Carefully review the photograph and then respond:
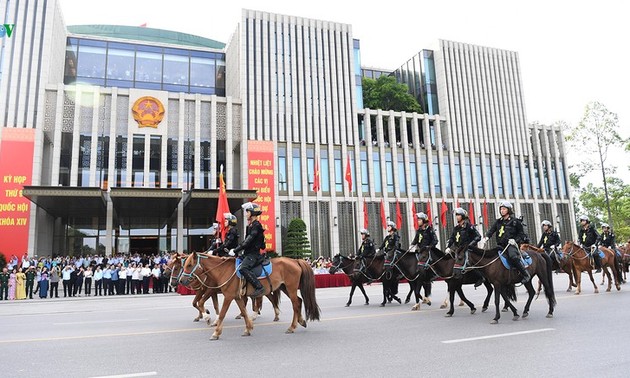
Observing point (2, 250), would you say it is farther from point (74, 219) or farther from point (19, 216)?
point (74, 219)

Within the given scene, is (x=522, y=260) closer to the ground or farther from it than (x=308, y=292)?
farther from it

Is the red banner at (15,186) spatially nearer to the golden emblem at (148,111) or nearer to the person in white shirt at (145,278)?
the golden emblem at (148,111)

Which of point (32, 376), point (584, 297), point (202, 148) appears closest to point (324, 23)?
point (202, 148)

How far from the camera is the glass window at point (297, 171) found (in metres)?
40.5

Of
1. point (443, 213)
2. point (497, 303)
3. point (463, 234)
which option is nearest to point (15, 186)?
point (463, 234)

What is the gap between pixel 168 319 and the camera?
1145cm

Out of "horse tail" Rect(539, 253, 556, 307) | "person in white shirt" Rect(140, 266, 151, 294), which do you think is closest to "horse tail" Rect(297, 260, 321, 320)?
"horse tail" Rect(539, 253, 556, 307)

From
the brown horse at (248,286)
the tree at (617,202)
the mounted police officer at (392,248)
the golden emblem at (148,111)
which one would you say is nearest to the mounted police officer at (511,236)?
the mounted police officer at (392,248)

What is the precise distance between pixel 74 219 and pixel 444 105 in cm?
3830

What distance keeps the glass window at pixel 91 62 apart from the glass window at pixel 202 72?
8239mm

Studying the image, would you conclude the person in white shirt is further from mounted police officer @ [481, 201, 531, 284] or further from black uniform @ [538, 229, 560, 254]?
black uniform @ [538, 229, 560, 254]

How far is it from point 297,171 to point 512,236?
102 feet

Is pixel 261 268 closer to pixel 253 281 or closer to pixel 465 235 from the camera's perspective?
pixel 253 281

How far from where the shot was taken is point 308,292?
9.46 m
